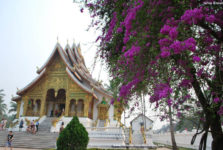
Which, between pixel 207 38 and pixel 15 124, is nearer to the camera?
pixel 207 38

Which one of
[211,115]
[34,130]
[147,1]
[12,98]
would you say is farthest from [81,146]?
[12,98]

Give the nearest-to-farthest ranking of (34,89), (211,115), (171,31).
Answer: (171,31) < (211,115) < (34,89)

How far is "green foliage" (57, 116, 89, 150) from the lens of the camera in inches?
226

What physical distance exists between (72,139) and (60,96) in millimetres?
13911

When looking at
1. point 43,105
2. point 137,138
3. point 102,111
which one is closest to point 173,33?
point 137,138

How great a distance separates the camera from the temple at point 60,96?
55.1ft

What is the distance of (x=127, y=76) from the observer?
3.35 meters

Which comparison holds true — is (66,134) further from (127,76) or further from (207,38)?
(207,38)

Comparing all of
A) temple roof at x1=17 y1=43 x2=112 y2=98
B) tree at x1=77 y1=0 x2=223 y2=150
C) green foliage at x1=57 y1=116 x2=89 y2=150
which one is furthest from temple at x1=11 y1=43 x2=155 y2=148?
tree at x1=77 y1=0 x2=223 y2=150

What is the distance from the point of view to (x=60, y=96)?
1912 cm

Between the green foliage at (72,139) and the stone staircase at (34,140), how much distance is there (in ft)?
18.0

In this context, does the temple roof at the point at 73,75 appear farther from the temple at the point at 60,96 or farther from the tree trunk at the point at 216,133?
the tree trunk at the point at 216,133

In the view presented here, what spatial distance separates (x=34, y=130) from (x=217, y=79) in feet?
43.2

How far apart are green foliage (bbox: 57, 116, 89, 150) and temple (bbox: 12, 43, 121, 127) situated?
1004 centimetres
